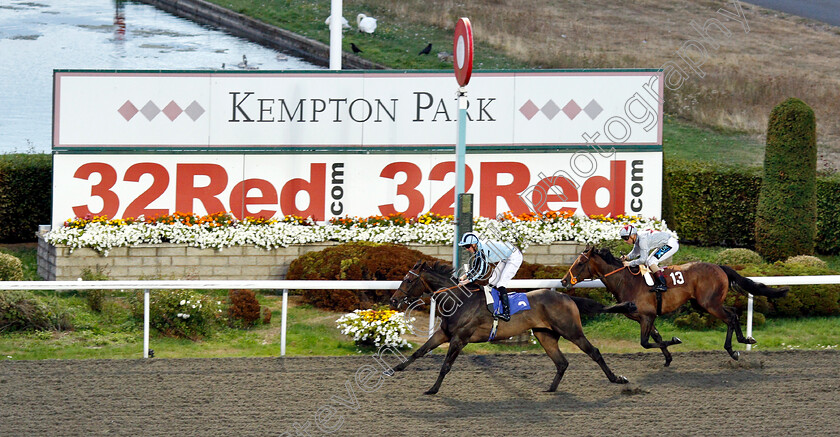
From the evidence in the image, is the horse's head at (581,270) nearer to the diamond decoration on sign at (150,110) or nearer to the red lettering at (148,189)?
the red lettering at (148,189)

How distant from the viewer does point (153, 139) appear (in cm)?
1281

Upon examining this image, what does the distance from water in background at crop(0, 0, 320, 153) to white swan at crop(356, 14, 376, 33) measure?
6.39 feet

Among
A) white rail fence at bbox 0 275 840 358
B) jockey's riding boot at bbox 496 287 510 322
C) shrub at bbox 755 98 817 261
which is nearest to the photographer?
jockey's riding boot at bbox 496 287 510 322

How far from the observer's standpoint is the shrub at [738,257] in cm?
1315

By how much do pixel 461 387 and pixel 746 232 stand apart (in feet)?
24.2

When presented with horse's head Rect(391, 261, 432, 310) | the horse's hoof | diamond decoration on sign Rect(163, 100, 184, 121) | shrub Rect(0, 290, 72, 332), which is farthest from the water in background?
the horse's hoof

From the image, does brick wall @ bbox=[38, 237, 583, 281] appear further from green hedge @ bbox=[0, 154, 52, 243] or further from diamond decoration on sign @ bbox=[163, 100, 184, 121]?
diamond decoration on sign @ bbox=[163, 100, 184, 121]

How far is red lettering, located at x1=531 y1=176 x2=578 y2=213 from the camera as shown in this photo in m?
13.2

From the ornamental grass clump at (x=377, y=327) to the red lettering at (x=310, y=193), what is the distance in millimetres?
2906

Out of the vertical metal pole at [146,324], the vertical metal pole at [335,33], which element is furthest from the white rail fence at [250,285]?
the vertical metal pole at [335,33]

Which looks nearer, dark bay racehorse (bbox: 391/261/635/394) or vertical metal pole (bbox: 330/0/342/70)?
dark bay racehorse (bbox: 391/261/635/394)

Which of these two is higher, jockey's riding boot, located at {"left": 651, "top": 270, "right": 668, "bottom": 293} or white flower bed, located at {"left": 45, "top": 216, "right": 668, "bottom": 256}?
white flower bed, located at {"left": 45, "top": 216, "right": 668, "bottom": 256}

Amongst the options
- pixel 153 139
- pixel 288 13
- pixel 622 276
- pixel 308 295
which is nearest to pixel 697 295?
pixel 622 276

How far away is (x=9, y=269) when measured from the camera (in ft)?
39.2
